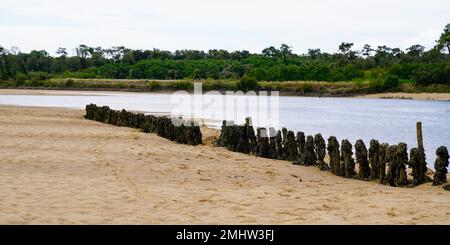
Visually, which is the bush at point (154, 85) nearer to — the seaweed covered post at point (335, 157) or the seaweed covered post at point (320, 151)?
the seaweed covered post at point (320, 151)

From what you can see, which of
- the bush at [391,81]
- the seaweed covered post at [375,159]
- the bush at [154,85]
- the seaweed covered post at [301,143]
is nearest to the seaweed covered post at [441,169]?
the seaweed covered post at [375,159]

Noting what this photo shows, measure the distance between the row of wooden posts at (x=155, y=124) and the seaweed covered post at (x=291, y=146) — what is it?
195 inches

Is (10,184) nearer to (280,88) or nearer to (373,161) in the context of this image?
(373,161)

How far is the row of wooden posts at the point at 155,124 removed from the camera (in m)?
24.1

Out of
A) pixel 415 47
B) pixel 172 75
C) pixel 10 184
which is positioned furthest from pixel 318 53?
pixel 10 184

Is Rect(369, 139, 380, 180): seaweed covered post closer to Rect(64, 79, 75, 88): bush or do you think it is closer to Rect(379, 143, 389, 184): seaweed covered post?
Rect(379, 143, 389, 184): seaweed covered post

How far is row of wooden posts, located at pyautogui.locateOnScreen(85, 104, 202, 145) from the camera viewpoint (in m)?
24.1

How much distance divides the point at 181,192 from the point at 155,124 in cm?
1567

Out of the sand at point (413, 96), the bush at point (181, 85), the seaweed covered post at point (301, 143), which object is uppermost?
the bush at point (181, 85)

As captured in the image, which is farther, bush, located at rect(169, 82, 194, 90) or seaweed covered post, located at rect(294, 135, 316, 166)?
bush, located at rect(169, 82, 194, 90)

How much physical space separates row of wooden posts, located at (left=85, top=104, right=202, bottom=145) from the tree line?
72.7m

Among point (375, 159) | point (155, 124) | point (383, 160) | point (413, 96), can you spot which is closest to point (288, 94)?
point (413, 96)

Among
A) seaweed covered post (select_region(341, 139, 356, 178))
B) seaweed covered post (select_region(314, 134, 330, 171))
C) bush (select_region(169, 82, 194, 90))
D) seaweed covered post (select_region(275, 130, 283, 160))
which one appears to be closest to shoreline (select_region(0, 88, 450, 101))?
bush (select_region(169, 82, 194, 90))

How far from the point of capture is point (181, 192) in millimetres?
12445
